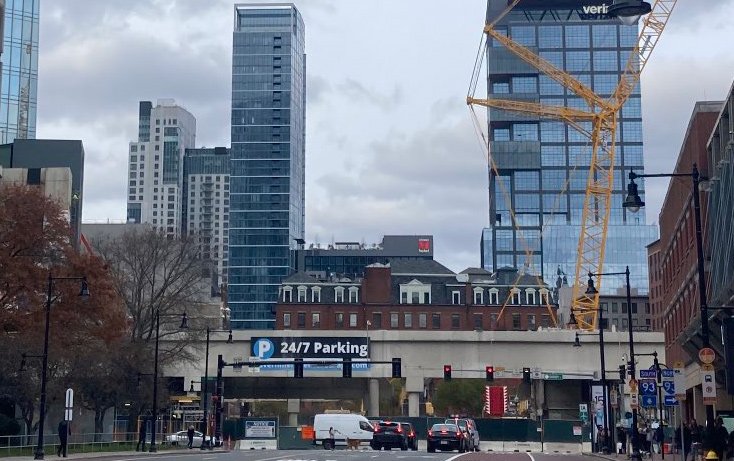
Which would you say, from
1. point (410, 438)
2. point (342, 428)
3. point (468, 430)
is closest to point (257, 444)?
point (342, 428)

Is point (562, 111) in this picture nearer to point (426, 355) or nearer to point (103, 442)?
point (426, 355)

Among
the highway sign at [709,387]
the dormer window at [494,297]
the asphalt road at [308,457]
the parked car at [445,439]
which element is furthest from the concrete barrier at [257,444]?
the dormer window at [494,297]

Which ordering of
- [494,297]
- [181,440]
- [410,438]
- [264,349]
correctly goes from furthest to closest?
[494,297], [264,349], [181,440], [410,438]

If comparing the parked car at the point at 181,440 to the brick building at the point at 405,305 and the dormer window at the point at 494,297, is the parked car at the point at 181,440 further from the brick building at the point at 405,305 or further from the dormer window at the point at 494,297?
the dormer window at the point at 494,297

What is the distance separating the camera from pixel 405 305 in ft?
472

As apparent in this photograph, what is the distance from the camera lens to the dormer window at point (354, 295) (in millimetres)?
145125

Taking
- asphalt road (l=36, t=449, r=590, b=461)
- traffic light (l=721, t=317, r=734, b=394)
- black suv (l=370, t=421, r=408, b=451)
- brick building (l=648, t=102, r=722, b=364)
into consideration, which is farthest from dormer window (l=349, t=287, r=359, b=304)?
traffic light (l=721, t=317, r=734, b=394)

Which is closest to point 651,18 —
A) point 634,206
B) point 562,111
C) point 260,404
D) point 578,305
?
point 562,111

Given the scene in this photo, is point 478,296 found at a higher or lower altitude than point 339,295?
higher

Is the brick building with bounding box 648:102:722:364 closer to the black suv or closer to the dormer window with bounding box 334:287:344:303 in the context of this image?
the black suv

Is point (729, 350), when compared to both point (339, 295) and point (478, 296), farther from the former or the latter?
point (478, 296)

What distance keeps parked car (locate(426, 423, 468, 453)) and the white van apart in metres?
14.6

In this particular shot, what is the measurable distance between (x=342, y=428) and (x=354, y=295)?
6993cm

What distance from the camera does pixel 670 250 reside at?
69812 millimetres
